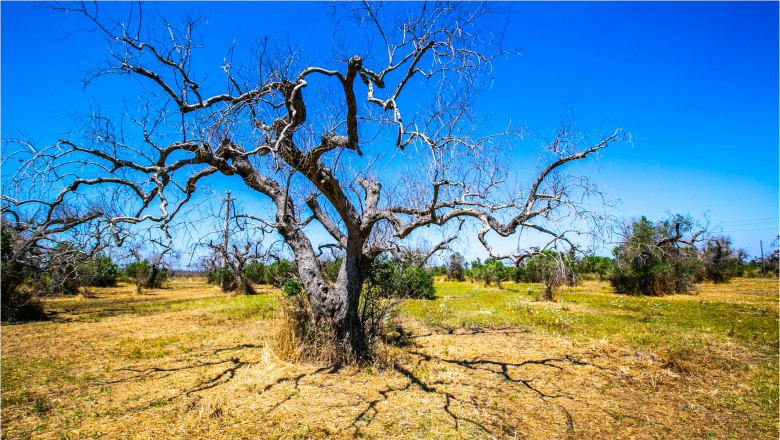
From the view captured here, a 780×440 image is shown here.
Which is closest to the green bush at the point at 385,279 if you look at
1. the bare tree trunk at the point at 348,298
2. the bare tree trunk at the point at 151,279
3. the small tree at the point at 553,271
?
the bare tree trunk at the point at 348,298

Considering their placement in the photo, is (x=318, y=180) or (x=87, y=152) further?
(x=318, y=180)

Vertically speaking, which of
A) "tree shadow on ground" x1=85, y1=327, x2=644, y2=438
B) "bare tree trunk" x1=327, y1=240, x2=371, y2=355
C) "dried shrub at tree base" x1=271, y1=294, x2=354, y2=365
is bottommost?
"tree shadow on ground" x1=85, y1=327, x2=644, y2=438

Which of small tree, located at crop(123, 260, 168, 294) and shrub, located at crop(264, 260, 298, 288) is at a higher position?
shrub, located at crop(264, 260, 298, 288)

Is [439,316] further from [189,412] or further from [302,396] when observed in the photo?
[189,412]

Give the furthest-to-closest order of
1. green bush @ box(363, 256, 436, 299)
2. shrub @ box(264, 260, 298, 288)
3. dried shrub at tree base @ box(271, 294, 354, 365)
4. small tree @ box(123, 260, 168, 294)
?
small tree @ box(123, 260, 168, 294) → green bush @ box(363, 256, 436, 299) → shrub @ box(264, 260, 298, 288) → dried shrub at tree base @ box(271, 294, 354, 365)

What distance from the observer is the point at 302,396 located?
189 inches

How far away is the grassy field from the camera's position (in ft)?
13.1

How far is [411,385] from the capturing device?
540cm

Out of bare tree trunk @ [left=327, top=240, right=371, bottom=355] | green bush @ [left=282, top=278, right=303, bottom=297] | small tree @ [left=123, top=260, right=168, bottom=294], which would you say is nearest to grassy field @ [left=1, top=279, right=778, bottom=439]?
bare tree trunk @ [left=327, top=240, right=371, bottom=355]


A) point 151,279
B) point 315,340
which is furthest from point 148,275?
point 315,340

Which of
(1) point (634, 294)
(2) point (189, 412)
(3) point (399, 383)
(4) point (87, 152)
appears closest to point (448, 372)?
(3) point (399, 383)

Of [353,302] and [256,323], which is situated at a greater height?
[353,302]

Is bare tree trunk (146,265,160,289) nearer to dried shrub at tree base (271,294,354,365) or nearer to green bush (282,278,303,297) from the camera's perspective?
green bush (282,278,303,297)

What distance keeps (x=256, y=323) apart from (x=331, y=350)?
5.14m
